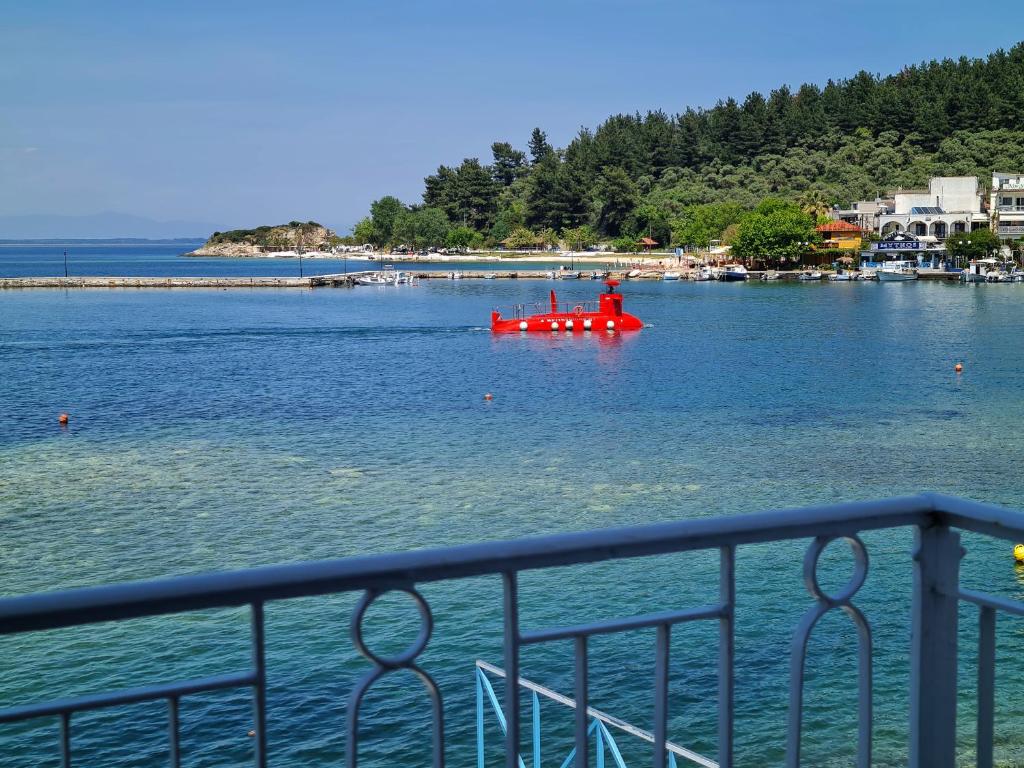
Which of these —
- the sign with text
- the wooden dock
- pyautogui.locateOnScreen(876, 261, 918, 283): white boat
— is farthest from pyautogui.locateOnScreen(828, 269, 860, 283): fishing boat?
the sign with text

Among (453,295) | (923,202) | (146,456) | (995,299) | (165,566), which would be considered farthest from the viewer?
(923,202)

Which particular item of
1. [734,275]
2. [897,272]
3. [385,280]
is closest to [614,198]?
[734,275]

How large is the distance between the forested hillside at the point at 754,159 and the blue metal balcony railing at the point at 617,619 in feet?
383

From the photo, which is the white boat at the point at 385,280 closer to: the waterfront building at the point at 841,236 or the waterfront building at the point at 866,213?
the waterfront building at the point at 841,236

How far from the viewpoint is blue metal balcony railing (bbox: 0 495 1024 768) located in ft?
6.83

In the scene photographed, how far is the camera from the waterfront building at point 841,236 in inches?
4149

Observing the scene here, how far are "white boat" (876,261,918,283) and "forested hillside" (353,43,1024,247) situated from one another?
17.1m

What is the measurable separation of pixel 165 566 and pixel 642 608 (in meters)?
6.99

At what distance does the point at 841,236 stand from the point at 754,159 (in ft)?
114

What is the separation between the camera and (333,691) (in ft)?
36.3

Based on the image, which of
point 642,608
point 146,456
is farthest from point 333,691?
point 146,456

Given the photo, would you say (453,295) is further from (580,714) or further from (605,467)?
(580,714)

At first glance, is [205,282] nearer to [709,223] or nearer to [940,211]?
[709,223]

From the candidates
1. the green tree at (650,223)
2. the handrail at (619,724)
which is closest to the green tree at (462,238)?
the green tree at (650,223)
